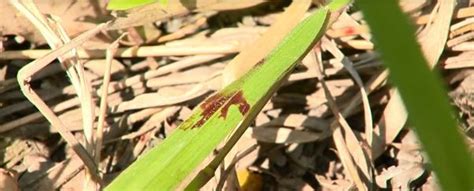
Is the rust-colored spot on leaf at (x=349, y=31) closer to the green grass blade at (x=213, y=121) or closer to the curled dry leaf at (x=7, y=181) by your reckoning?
the green grass blade at (x=213, y=121)

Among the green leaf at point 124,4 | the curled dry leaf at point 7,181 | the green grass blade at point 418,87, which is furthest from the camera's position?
the green leaf at point 124,4

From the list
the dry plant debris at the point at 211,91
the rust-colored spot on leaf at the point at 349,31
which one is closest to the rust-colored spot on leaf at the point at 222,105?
the dry plant debris at the point at 211,91

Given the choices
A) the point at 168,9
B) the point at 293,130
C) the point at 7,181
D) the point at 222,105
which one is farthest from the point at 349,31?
the point at 7,181

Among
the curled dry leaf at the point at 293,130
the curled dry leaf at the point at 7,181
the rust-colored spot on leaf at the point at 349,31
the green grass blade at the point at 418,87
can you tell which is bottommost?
the curled dry leaf at the point at 293,130

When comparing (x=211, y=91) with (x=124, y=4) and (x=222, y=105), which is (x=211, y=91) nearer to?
(x=124, y=4)

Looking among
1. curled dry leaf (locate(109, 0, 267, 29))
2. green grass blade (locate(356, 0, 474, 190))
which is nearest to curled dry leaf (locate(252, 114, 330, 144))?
curled dry leaf (locate(109, 0, 267, 29))

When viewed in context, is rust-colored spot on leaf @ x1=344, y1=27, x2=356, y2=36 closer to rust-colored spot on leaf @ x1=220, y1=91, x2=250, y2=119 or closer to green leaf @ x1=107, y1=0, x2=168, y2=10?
green leaf @ x1=107, y1=0, x2=168, y2=10

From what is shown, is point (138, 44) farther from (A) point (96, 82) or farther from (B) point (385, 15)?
(B) point (385, 15)

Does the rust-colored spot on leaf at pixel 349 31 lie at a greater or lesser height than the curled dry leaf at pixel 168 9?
lesser
